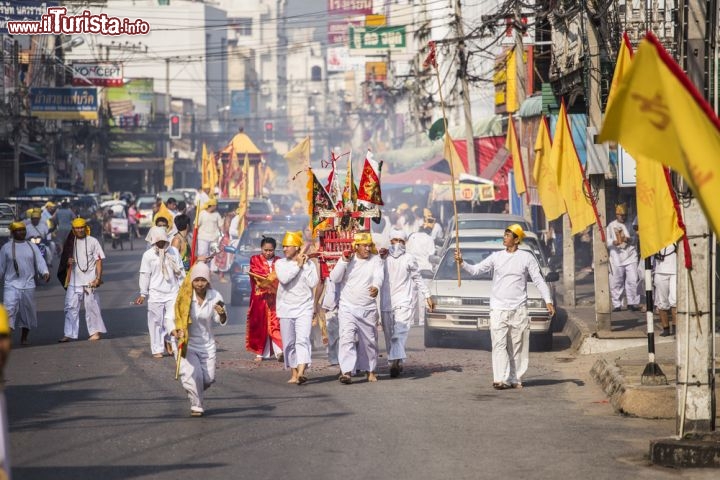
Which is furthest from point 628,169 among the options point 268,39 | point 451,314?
point 268,39

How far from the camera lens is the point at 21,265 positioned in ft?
56.4

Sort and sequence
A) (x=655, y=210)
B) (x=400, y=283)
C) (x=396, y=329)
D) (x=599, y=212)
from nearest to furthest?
(x=655, y=210), (x=396, y=329), (x=400, y=283), (x=599, y=212)

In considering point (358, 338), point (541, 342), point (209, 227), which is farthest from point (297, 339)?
point (209, 227)

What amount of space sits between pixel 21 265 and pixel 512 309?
756 cm

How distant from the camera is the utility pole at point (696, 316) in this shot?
9078 millimetres

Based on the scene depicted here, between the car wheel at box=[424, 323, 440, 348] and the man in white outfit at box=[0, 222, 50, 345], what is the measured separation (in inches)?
216

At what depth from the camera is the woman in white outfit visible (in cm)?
1077

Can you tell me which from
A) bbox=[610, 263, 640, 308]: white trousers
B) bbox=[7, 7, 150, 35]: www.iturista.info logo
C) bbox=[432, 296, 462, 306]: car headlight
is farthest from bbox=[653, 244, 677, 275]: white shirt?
bbox=[7, 7, 150, 35]: www.iturista.info logo

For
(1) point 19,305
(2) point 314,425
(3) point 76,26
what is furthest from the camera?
(3) point 76,26

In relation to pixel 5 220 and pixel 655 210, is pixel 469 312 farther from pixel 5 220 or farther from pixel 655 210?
pixel 5 220

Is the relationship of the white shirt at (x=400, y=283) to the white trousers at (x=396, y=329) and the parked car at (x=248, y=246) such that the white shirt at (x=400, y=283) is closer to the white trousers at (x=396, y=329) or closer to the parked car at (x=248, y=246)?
the white trousers at (x=396, y=329)

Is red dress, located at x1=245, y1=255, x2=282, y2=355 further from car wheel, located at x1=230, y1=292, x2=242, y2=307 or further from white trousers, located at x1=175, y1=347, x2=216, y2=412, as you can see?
car wheel, located at x1=230, y1=292, x2=242, y2=307

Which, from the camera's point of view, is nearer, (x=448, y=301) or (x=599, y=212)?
(x=448, y=301)

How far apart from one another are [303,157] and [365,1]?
253ft
